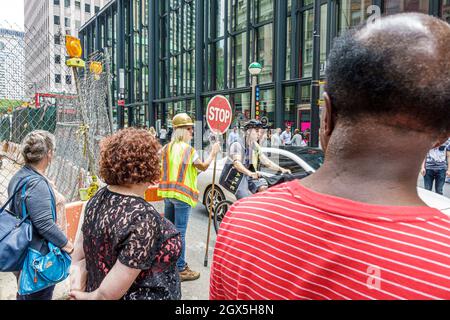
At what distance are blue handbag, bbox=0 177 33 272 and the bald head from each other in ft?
7.76

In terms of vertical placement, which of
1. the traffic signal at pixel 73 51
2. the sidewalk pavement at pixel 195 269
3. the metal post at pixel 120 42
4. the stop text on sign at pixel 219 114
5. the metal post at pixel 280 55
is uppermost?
the metal post at pixel 120 42

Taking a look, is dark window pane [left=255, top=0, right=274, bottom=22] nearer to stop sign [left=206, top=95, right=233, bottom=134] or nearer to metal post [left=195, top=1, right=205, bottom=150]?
metal post [left=195, top=1, right=205, bottom=150]

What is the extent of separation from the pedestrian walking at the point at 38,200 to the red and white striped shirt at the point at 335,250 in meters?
1.96

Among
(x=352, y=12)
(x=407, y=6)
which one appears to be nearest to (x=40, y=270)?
(x=407, y=6)

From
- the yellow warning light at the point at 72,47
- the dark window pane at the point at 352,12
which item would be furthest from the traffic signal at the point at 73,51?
the dark window pane at the point at 352,12

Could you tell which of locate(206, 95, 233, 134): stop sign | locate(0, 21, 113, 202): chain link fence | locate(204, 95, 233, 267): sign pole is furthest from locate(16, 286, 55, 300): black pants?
locate(206, 95, 233, 134): stop sign

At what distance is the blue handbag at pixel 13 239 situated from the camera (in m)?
2.54

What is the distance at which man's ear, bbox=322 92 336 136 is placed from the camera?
1.06m

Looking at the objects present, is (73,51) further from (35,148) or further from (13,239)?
(13,239)

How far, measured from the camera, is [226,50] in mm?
22359

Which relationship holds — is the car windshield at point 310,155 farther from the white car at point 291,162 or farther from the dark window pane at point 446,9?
the dark window pane at point 446,9

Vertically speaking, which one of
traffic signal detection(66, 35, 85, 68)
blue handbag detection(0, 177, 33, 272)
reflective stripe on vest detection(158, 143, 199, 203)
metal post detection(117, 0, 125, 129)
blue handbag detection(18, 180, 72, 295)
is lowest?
blue handbag detection(18, 180, 72, 295)

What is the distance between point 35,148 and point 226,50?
67.3 ft

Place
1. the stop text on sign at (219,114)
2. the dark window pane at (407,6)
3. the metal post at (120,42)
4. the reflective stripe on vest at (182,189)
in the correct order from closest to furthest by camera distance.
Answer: the reflective stripe on vest at (182,189)
the stop text on sign at (219,114)
the dark window pane at (407,6)
the metal post at (120,42)
